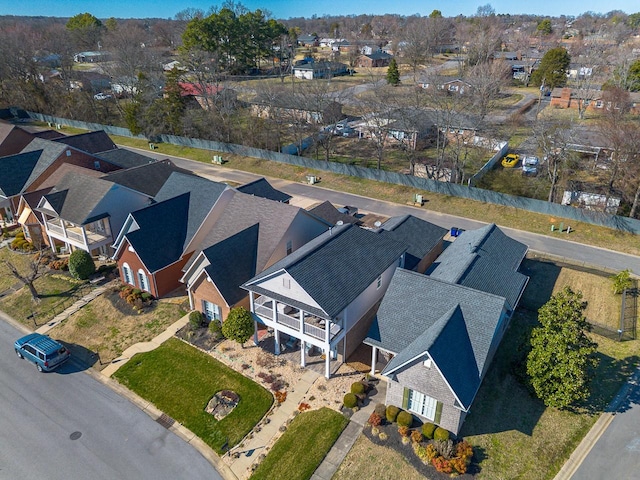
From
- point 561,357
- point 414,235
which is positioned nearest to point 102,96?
point 414,235

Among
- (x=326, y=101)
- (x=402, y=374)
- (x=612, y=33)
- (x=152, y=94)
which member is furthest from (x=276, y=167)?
(x=612, y=33)

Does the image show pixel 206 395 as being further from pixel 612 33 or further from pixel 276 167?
pixel 612 33

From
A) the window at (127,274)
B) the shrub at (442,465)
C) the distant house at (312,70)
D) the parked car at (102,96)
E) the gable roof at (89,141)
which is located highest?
the distant house at (312,70)

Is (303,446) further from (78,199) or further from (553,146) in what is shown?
(553,146)

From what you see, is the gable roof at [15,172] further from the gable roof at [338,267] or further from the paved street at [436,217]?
the gable roof at [338,267]

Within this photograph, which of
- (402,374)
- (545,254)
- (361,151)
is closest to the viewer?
(402,374)

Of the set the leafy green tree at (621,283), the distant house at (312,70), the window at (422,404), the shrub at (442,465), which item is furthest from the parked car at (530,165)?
the distant house at (312,70)

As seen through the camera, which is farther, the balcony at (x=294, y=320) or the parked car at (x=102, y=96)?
the parked car at (x=102, y=96)
